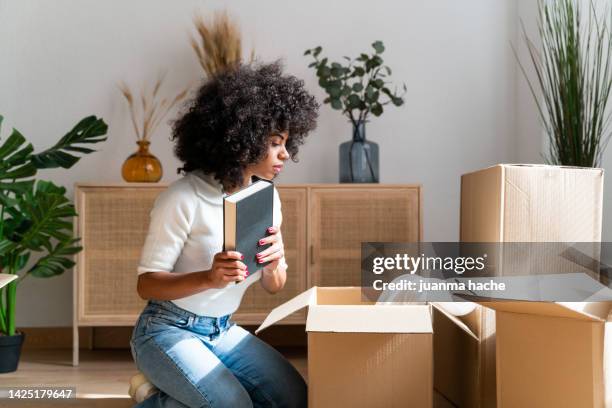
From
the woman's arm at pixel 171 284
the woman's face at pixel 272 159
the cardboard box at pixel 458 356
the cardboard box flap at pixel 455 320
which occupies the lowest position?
the cardboard box at pixel 458 356

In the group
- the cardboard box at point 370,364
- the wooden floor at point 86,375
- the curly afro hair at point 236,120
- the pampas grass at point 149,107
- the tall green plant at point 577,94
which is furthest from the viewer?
the pampas grass at point 149,107

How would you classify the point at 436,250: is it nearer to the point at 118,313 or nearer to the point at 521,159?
the point at 521,159

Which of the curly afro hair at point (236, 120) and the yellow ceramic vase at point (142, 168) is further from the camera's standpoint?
the yellow ceramic vase at point (142, 168)

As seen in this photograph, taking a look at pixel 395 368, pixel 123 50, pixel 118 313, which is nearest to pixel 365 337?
pixel 395 368

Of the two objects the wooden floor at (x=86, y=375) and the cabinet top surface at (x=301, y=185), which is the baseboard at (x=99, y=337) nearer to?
the wooden floor at (x=86, y=375)

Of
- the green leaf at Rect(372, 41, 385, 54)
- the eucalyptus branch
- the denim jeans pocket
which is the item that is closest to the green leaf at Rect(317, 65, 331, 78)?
the eucalyptus branch

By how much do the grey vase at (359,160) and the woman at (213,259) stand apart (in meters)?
1.25

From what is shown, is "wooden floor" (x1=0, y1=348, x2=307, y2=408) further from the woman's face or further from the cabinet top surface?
the woman's face

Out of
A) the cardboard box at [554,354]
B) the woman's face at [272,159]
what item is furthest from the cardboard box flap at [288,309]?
the cardboard box at [554,354]

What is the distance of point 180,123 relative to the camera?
2.07 m

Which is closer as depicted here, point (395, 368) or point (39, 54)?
point (395, 368)

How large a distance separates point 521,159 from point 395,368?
7.05ft

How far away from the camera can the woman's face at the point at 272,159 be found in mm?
2016

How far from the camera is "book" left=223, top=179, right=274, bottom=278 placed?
1.65 m
